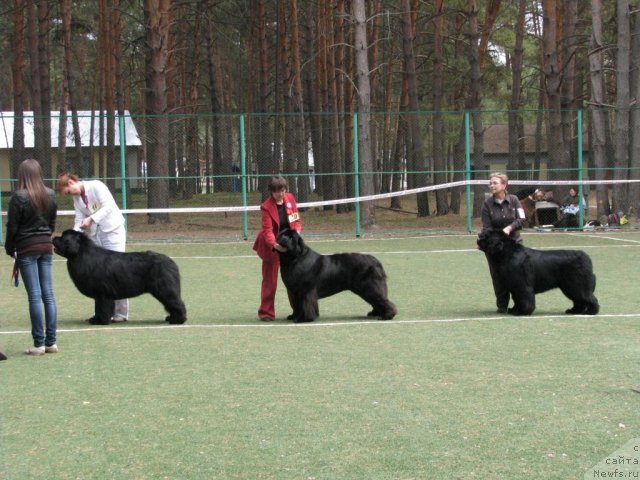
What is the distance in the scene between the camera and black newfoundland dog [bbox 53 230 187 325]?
10.0 m

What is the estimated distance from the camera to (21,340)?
9.48m

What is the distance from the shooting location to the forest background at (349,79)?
2486 cm

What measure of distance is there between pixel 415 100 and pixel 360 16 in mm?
5636

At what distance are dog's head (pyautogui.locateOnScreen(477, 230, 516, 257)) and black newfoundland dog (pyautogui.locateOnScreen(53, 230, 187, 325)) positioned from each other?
3.43m

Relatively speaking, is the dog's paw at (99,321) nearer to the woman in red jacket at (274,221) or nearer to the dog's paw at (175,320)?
the dog's paw at (175,320)

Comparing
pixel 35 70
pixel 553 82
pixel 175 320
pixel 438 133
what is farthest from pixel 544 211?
pixel 35 70

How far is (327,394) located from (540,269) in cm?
426

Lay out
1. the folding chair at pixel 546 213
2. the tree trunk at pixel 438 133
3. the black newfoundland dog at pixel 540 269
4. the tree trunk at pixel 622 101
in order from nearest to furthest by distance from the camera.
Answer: the black newfoundland dog at pixel 540 269, the folding chair at pixel 546 213, the tree trunk at pixel 622 101, the tree trunk at pixel 438 133

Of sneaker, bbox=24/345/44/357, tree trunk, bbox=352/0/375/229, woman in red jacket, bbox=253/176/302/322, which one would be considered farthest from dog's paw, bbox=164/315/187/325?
tree trunk, bbox=352/0/375/229

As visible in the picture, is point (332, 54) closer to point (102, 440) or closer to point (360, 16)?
point (360, 16)

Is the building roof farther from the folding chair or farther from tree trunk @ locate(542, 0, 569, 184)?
the folding chair

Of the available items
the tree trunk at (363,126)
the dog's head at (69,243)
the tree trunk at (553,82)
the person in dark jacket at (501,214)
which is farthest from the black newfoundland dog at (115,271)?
the tree trunk at (553,82)

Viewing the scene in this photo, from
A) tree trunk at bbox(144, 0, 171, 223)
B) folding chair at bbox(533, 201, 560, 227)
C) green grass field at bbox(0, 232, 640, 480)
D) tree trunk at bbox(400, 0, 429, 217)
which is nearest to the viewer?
green grass field at bbox(0, 232, 640, 480)

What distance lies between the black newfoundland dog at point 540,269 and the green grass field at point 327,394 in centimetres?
29
